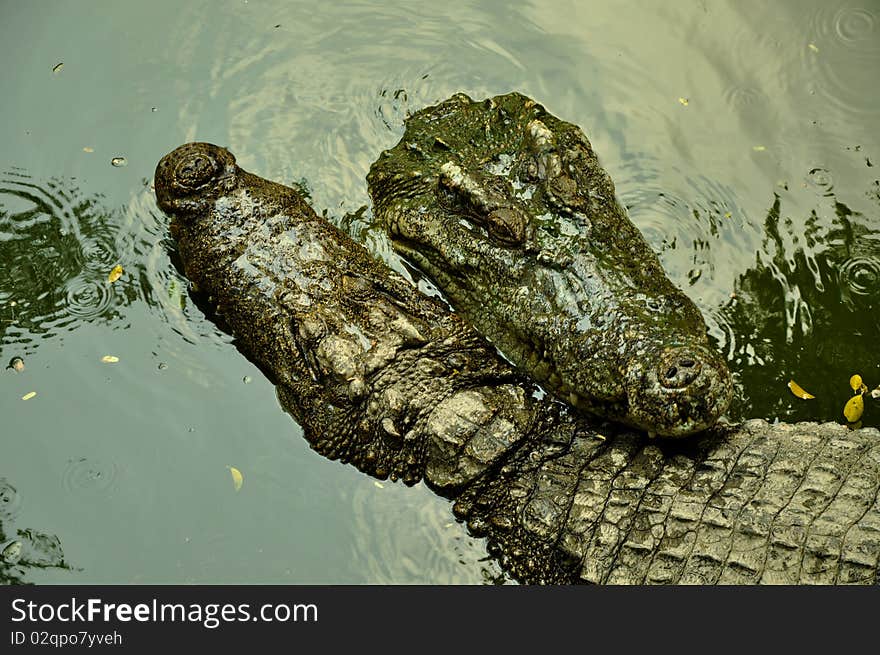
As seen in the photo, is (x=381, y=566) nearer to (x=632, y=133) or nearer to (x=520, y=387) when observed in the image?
(x=520, y=387)

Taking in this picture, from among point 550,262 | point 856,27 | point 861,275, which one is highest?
point 856,27

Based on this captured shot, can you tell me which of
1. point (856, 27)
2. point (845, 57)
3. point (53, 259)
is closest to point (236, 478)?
point (53, 259)

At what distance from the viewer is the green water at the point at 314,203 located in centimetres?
441

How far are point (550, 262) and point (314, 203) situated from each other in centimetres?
166

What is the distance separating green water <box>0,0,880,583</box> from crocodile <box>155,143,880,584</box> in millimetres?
382

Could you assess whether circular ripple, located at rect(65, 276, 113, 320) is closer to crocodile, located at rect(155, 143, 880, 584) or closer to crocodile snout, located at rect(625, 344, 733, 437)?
crocodile, located at rect(155, 143, 880, 584)

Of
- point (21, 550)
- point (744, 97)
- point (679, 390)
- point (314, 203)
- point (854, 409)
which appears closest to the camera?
point (679, 390)

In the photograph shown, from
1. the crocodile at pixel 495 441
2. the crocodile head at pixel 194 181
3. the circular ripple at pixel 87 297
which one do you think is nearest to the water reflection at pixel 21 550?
the circular ripple at pixel 87 297

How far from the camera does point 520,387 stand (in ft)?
13.7

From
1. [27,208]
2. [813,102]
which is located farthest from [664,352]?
[27,208]

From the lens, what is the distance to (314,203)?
17.2 feet

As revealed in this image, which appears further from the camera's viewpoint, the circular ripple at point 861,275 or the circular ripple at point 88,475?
the circular ripple at point 861,275

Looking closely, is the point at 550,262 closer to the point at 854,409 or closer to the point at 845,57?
the point at 854,409

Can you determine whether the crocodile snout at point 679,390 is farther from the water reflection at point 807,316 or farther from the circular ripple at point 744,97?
the circular ripple at point 744,97
